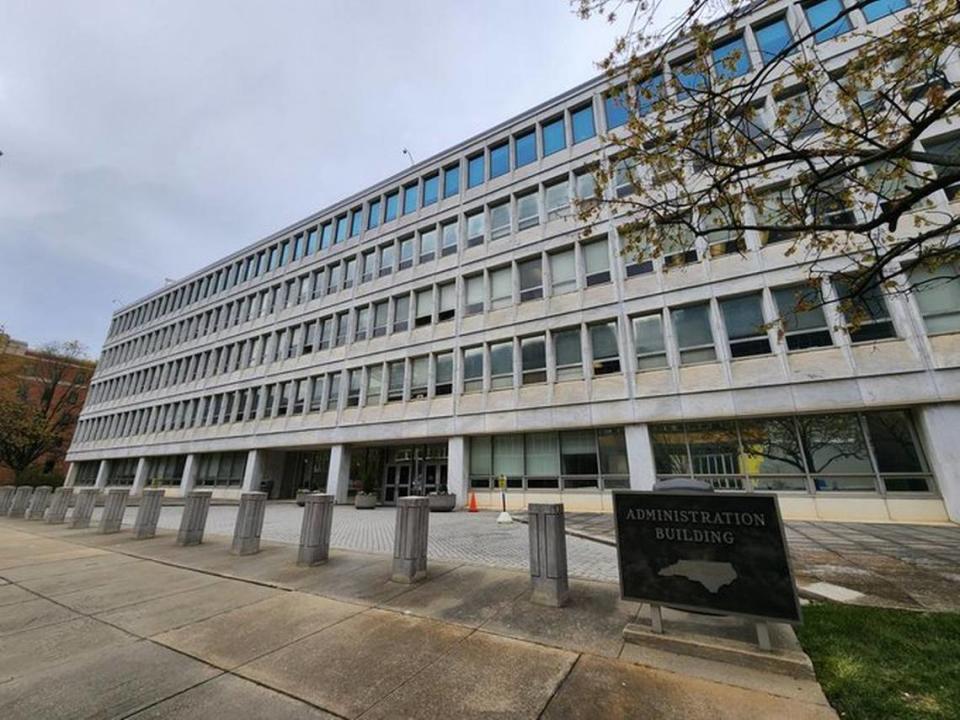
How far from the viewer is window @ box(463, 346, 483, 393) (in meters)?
19.8

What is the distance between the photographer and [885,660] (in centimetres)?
346

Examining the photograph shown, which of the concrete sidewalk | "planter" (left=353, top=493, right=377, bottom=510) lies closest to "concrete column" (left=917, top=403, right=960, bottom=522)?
the concrete sidewalk

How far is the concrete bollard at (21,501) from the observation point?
17406mm

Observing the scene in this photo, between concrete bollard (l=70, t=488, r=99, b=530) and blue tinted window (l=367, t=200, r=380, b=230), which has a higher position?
blue tinted window (l=367, t=200, r=380, b=230)

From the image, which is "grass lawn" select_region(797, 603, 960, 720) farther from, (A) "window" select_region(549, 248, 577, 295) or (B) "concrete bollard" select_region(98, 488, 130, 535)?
(B) "concrete bollard" select_region(98, 488, 130, 535)

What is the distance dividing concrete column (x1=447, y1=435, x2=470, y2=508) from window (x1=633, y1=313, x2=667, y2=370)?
29.3ft

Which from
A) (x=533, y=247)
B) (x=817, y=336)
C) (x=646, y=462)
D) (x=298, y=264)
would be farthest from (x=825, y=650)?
(x=298, y=264)

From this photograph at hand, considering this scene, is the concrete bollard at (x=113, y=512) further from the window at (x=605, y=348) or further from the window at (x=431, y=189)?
the window at (x=431, y=189)

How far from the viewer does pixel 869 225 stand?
547 cm

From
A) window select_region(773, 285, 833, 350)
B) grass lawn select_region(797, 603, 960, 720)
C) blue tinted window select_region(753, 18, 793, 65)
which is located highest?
blue tinted window select_region(753, 18, 793, 65)

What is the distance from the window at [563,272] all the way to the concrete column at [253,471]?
22341 mm

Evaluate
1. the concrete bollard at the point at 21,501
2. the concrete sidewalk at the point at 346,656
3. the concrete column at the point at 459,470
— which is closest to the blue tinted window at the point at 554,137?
the concrete column at the point at 459,470

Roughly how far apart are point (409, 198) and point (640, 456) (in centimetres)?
2081

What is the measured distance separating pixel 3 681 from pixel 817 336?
18997mm
